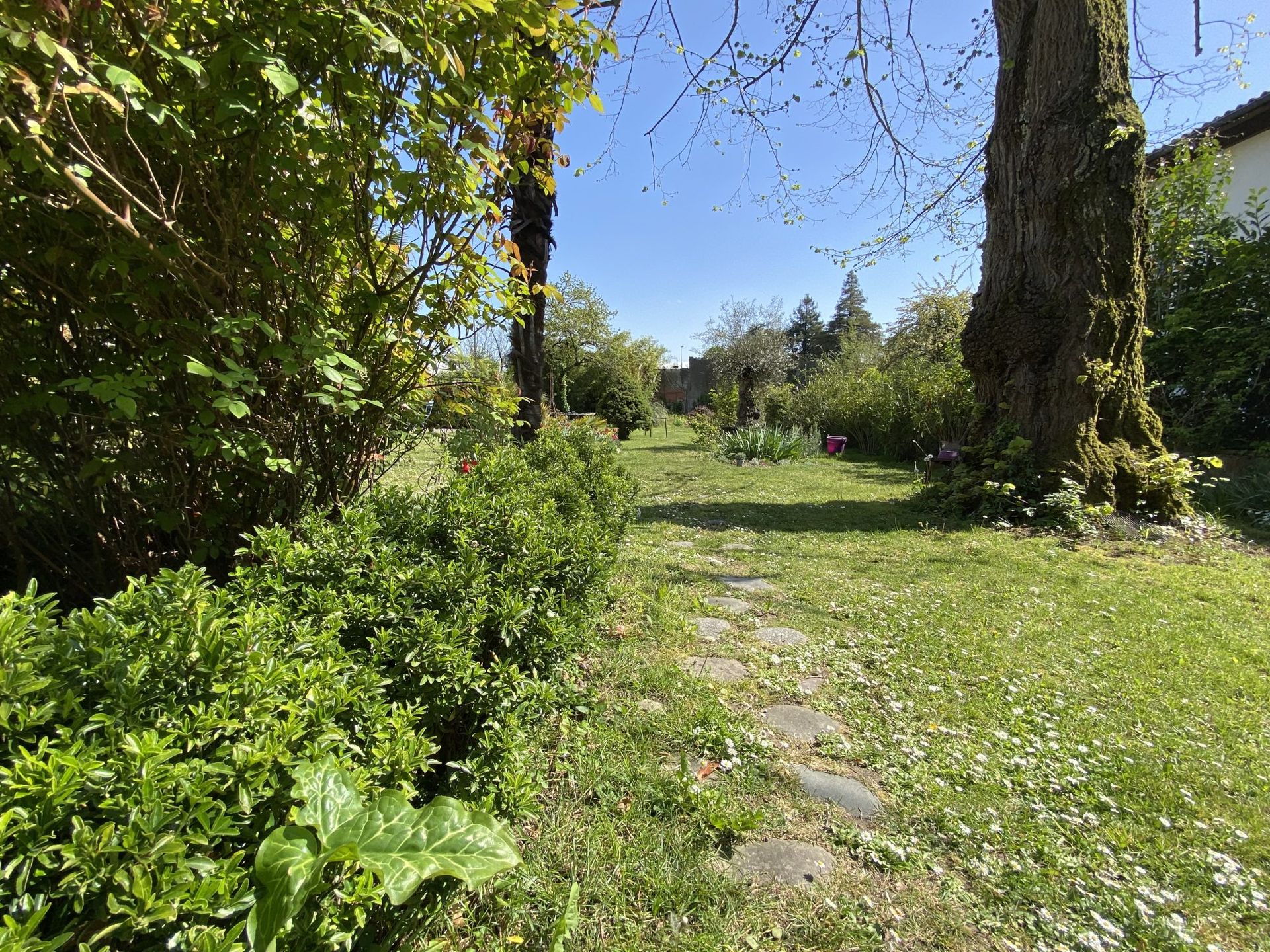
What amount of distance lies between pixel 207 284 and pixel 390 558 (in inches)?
35.4

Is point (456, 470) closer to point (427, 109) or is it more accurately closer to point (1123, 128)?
point (427, 109)

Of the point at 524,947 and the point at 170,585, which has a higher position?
the point at 170,585

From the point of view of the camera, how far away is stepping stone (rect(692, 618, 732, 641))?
279 centimetres

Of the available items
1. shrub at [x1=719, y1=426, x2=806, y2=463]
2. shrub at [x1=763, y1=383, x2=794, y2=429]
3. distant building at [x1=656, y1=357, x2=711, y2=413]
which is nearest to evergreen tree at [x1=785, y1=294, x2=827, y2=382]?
distant building at [x1=656, y1=357, x2=711, y2=413]

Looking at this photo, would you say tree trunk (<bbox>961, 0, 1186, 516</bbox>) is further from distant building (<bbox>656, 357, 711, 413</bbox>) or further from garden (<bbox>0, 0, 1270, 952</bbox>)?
distant building (<bbox>656, 357, 711, 413</bbox>)

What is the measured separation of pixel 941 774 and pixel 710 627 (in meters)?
1.27

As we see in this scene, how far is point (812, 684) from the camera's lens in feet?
7.89

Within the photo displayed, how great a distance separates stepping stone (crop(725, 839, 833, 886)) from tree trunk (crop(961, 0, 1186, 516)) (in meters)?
5.15

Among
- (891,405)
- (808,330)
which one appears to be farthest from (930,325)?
(808,330)

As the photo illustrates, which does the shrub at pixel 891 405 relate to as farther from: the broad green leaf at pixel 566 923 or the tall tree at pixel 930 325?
the broad green leaf at pixel 566 923

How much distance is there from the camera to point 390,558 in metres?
1.46

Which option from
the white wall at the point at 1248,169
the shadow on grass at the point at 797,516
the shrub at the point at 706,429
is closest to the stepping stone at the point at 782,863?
the shadow on grass at the point at 797,516

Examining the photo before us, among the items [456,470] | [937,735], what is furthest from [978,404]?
[456,470]

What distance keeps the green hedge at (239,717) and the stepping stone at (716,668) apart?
3.10 ft
